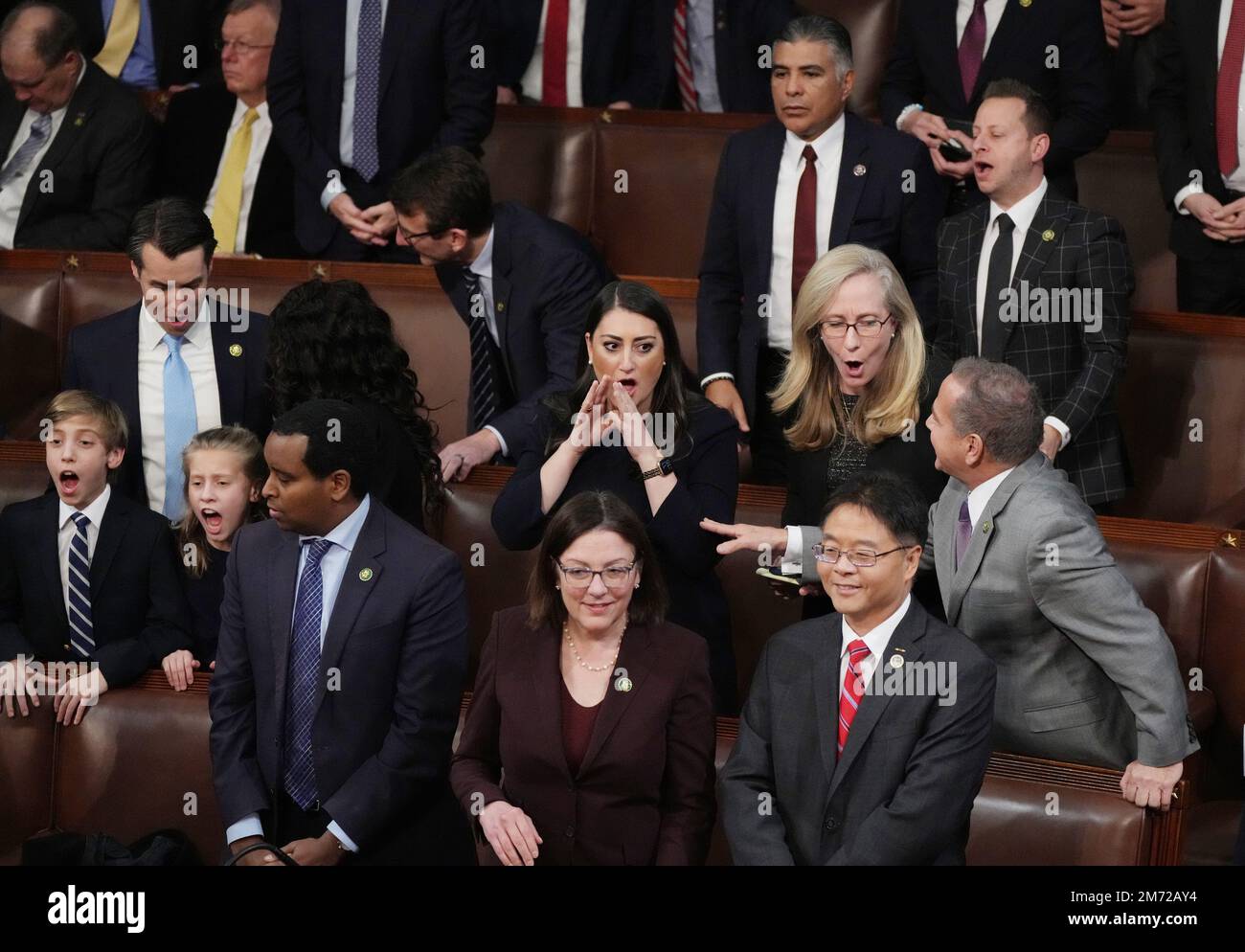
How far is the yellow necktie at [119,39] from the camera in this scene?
530cm

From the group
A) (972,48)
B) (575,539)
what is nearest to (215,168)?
(972,48)

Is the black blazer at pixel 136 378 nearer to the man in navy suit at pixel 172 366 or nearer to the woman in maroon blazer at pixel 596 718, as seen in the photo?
the man in navy suit at pixel 172 366

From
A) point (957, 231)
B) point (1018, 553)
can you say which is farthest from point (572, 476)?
point (957, 231)

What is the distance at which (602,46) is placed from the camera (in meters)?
5.09

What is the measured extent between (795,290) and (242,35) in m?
1.76

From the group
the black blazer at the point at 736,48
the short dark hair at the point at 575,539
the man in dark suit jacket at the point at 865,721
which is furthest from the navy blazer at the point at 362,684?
the black blazer at the point at 736,48

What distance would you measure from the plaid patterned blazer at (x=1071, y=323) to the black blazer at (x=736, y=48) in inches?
56.3

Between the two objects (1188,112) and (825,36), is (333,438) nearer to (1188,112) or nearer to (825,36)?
(825,36)

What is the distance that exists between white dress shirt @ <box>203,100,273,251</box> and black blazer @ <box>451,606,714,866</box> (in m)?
2.34

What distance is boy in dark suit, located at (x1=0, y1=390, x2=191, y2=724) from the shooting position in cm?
332

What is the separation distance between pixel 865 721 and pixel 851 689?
69 mm

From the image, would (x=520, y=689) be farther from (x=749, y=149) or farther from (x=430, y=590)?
(x=749, y=149)

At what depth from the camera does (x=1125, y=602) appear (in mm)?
2709

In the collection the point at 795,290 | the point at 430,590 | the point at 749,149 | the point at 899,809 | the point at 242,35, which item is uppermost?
the point at 242,35
